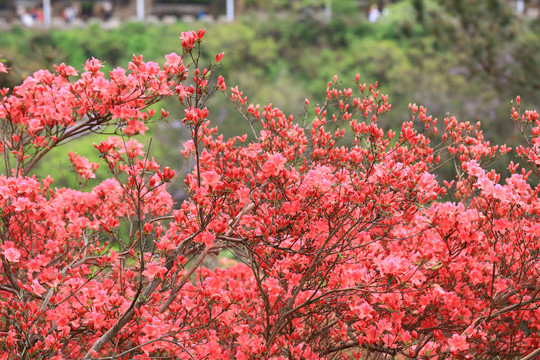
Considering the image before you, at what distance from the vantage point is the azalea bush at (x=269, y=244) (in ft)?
10.0

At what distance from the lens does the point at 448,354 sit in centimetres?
343

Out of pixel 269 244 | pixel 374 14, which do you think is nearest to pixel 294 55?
pixel 374 14

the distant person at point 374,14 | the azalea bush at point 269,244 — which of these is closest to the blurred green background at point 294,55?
the distant person at point 374,14

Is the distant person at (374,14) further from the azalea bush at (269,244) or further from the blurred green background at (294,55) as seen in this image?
the azalea bush at (269,244)

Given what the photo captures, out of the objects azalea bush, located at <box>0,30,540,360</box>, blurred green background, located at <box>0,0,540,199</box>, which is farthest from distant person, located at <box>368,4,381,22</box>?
azalea bush, located at <box>0,30,540,360</box>

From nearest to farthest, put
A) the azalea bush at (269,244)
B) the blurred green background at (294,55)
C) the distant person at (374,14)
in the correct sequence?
the azalea bush at (269,244), the blurred green background at (294,55), the distant person at (374,14)

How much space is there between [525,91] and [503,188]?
419 inches

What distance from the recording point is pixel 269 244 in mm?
2975

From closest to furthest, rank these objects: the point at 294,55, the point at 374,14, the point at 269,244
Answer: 1. the point at 269,244
2. the point at 294,55
3. the point at 374,14

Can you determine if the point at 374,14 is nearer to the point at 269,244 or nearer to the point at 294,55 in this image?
the point at 294,55

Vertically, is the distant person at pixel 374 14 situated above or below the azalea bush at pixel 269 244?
above

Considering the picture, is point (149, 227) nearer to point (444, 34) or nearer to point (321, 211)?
point (321, 211)

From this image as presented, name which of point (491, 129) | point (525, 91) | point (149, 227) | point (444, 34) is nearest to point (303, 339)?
point (149, 227)

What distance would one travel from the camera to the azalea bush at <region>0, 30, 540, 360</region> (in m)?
3.05
